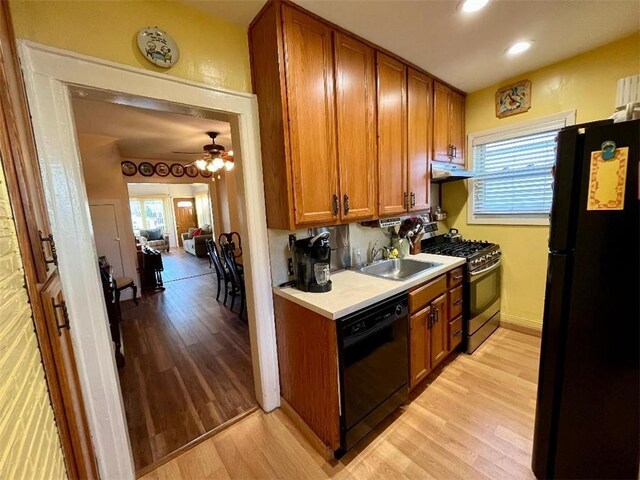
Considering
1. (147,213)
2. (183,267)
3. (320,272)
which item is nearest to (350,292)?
(320,272)

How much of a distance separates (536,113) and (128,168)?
20.3ft

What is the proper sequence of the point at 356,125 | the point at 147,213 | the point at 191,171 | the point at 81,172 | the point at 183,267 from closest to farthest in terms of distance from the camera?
the point at 81,172, the point at 356,125, the point at 191,171, the point at 183,267, the point at 147,213

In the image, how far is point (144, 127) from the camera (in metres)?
3.45

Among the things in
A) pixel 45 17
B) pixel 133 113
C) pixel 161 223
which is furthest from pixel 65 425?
pixel 161 223

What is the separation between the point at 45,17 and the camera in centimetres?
111

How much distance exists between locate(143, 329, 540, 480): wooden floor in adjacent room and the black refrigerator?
0.37 metres

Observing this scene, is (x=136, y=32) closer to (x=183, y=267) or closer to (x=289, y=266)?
(x=289, y=266)

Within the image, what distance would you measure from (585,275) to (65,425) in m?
1.98

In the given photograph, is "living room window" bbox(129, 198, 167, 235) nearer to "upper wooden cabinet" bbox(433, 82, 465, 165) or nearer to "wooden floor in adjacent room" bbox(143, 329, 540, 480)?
"wooden floor in adjacent room" bbox(143, 329, 540, 480)

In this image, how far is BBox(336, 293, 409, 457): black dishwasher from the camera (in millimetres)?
1454

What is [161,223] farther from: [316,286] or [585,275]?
[585,275]

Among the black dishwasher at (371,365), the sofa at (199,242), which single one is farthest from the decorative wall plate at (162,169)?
the black dishwasher at (371,365)

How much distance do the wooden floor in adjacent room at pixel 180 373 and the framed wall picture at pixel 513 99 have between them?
3.43 m

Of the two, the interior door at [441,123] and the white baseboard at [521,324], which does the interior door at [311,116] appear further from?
the white baseboard at [521,324]
